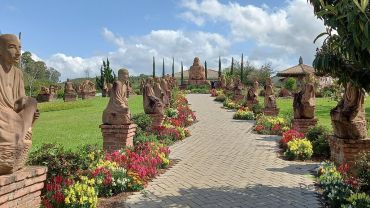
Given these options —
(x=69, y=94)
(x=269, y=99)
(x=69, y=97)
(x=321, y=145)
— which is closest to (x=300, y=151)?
(x=321, y=145)

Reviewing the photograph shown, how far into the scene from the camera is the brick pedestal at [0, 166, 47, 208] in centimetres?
484

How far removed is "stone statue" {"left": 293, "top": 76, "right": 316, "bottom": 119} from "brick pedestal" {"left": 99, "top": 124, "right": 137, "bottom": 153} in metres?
6.22

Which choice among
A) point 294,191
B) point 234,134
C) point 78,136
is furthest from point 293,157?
point 78,136

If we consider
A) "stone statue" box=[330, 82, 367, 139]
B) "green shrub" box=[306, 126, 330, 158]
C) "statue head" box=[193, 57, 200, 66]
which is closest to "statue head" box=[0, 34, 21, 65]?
"stone statue" box=[330, 82, 367, 139]

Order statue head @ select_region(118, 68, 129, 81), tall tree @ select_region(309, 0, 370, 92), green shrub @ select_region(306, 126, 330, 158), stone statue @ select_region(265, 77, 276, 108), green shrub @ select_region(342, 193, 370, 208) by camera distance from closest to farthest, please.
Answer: tall tree @ select_region(309, 0, 370, 92), green shrub @ select_region(342, 193, 370, 208), statue head @ select_region(118, 68, 129, 81), green shrub @ select_region(306, 126, 330, 158), stone statue @ select_region(265, 77, 276, 108)

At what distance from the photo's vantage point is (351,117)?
8.35 m

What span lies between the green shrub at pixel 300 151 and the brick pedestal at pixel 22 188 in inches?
295

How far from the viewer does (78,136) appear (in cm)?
1557

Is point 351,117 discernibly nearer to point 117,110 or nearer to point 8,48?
point 117,110

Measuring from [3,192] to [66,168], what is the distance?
2354 millimetres

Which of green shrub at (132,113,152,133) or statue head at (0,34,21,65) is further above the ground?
statue head at (0,34,21,65)

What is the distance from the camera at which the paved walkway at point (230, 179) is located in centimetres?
718

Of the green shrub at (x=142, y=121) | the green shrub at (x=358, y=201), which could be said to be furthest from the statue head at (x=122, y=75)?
the green shrub at (x=358, y=201)

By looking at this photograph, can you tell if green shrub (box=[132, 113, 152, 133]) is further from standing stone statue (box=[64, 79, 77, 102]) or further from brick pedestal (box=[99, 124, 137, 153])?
standing stone statue (box=[64, 79, 77, 102])
